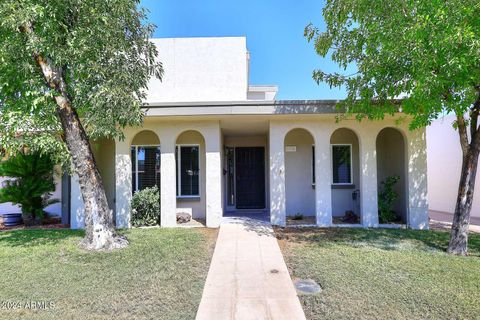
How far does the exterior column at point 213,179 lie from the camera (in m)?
8.44

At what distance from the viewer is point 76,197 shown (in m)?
8.52

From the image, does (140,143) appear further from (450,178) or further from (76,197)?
(450,178)

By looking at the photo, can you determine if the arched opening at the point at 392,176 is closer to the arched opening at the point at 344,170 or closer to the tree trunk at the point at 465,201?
the arched opening at the point at 344,170

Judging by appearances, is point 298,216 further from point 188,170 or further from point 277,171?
point 188,170

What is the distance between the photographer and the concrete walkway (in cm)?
368

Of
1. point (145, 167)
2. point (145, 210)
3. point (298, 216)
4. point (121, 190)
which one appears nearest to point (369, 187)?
point (298, 216)

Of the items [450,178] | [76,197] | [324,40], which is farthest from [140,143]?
[450,178]

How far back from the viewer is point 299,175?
406 inches

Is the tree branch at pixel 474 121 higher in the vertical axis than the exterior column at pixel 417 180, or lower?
higher

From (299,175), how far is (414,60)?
5.90 meters

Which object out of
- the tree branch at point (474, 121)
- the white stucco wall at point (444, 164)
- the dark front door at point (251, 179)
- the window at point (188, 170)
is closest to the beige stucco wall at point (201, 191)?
the window at point (188, 170)

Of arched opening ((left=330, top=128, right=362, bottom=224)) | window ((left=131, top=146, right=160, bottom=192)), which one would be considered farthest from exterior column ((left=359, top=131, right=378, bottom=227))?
window ((left=131, top=146, right=160, bottom=192))

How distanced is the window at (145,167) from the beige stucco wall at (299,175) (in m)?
4.59

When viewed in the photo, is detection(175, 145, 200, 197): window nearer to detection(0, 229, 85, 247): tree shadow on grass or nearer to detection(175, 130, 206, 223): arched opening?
detection(175, 130, 206, 223): arched opening
